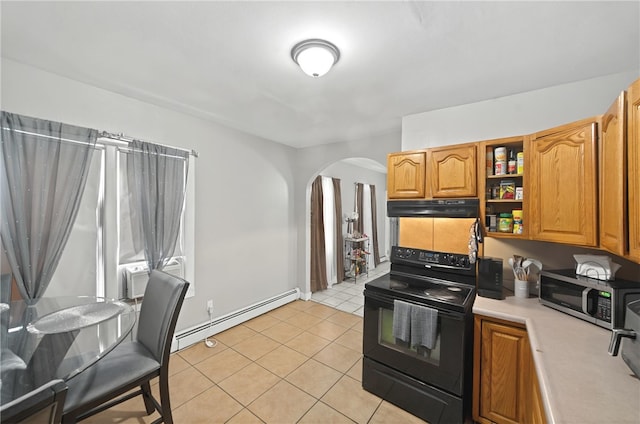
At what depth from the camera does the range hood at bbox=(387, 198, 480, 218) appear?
212cm

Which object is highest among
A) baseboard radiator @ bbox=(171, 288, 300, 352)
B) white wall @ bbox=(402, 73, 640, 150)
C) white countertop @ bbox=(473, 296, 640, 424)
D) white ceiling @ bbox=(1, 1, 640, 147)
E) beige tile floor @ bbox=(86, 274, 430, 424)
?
white ceiling @ bbox=(1, 1, 640, 147)

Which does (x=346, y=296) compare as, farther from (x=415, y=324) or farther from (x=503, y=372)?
(x=503, y=372)

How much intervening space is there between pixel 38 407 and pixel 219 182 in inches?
103

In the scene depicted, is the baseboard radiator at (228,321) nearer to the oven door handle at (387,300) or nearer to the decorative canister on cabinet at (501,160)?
the oven door handle at (387,300)

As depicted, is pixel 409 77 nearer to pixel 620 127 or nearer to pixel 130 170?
pixel 620 127

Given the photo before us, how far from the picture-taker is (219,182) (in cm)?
316

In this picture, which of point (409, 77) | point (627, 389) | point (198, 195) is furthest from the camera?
point (198, 195)

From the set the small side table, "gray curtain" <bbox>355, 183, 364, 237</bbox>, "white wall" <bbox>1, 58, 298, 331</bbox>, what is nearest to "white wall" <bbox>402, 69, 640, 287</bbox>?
"white wall" <bbox>1, 58, 298, 331</bbox>

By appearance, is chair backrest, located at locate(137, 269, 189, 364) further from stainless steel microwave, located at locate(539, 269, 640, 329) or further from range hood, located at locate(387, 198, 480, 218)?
stainless steel microwave, located at locate(539, 269, 640, 329)

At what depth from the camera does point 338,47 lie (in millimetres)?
1578

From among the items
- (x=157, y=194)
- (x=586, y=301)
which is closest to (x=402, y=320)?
(x=586, y=301)

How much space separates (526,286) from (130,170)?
3.50m

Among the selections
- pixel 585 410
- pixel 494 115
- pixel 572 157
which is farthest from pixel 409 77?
pixel 585 410

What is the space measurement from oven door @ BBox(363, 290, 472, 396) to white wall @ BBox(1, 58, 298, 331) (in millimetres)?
1937
